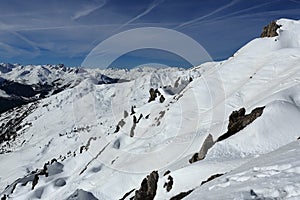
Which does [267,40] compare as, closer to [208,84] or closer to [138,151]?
[208,84]

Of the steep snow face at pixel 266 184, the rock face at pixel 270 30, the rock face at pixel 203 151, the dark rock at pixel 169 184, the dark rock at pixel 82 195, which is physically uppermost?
the rock face at pixel 270 30

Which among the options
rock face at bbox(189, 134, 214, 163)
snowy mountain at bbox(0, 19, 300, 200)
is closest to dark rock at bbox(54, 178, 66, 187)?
snowy mountain at bbox(0, 19, 300, 200)

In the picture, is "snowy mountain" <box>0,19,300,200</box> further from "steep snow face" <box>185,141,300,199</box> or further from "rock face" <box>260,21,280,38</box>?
"rock face" <box>260,21,280,38</box>

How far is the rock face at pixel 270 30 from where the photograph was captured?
63781 mm

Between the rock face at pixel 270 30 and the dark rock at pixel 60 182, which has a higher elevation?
the rock face at pixel 270 30

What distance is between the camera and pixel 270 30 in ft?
213

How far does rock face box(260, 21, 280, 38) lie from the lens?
209 feet

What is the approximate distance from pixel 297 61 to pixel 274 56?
668cm

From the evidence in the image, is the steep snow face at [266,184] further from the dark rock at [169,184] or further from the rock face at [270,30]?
the rock face at [270,30]

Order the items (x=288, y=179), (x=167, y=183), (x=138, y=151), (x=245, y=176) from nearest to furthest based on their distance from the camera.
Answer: (x=288, y=179) < (x=245, y=176) < (x=167, y=183) < (x=138, y=151)

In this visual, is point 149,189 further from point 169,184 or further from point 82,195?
point 82,195

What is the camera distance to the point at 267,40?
62.5m

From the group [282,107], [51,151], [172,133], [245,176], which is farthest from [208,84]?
[51,151]

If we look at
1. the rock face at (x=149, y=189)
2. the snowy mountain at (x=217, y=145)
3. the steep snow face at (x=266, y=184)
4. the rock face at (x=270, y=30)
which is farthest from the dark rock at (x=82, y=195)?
the rock face at (x=270, y=30)
